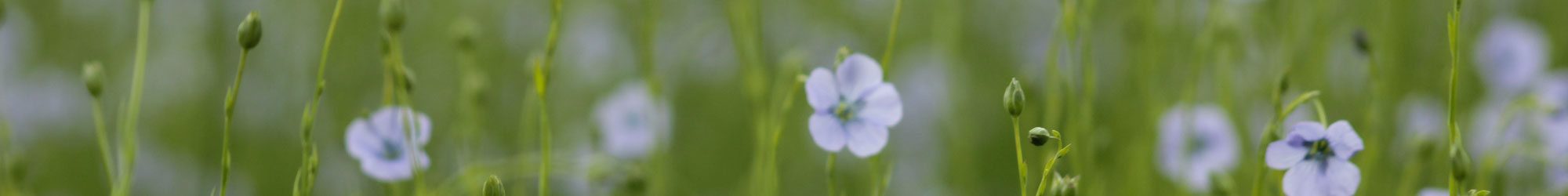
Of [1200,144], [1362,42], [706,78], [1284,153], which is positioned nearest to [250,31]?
[1284,153]

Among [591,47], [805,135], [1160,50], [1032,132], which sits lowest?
[805,135]

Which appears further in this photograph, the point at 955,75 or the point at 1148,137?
the point at 955,75

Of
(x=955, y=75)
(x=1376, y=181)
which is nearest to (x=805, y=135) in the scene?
(x=955, y=75)

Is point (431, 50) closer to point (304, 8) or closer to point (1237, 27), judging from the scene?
point (304, 8)

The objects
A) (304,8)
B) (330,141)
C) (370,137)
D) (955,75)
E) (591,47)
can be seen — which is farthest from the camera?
(591,47)

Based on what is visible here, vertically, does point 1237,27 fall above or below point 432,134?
above

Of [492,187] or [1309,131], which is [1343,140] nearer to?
[1309,131]

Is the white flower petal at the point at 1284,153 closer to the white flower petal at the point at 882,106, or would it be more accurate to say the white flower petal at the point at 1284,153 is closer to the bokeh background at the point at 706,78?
the white flower petal at the point at 882,106

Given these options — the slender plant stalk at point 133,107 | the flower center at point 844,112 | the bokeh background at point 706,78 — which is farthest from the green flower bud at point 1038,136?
the bokeh background at point 706,78
